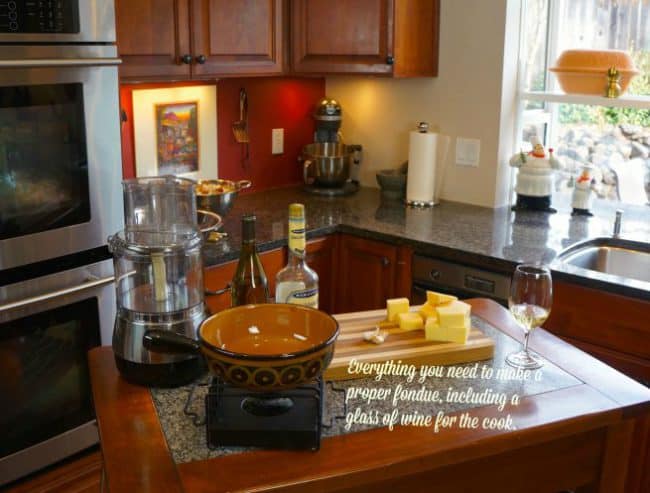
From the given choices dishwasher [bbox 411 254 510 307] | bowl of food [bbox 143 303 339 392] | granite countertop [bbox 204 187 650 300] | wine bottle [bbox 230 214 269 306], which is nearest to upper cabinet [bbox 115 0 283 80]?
granite countertop [bbox 204 187 650 300]

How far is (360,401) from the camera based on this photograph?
52.3 inches

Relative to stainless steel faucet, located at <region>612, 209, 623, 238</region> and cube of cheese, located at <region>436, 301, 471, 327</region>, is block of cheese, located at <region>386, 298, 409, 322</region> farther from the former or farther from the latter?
stainless steel faucet, located at <region>612, 209, 623, 238</region>

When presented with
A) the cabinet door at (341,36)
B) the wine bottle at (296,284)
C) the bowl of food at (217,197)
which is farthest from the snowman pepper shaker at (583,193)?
the wine bottle at (296,284)

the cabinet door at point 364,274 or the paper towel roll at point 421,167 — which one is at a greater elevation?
the paper towel roll at point 421,167

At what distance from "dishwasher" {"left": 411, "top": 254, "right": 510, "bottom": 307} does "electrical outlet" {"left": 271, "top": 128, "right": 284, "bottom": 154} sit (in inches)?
44.2

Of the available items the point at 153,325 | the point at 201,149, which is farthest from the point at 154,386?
the point at 201,149

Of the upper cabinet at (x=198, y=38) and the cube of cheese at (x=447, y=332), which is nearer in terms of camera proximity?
the cube of cheese at (x=447, y=332)

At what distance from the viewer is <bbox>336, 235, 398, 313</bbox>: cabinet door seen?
110 inches

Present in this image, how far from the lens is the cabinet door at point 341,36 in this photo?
9.83 feet

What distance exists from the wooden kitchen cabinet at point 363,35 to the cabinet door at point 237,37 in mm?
112

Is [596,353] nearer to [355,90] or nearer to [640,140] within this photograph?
[640,140]

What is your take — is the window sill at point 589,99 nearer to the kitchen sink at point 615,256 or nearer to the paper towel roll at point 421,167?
the paper towel roll at point 421,167

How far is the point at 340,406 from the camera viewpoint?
1.31m

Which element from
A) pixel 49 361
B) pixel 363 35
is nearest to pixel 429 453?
pixel 49 361
